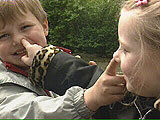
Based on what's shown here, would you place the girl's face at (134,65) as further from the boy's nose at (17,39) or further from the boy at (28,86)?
the boy's nose at (17,39)

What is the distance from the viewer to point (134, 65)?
1154mm

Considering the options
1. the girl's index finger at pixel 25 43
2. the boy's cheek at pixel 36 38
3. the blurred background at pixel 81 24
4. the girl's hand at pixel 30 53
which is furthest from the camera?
the blurred background at pixel 81 24

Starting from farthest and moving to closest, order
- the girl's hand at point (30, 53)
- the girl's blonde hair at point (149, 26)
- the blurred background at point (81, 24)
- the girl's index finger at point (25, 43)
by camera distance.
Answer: the blurred background at point (81, 24)
the girl's index finger at point (25, 43)
the girl's hand at point (30, 53)
the girl's blonde hair at point (149, 26)

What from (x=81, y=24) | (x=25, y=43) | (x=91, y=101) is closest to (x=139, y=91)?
(x=91, y=101)

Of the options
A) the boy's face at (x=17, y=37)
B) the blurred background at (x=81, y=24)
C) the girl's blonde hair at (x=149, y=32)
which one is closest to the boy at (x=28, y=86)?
the boy's face at (x=17, y=37)

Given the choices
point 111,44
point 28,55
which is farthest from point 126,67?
point 111,44

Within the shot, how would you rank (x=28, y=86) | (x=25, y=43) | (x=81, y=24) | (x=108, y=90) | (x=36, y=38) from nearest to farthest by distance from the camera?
(x=108, y=90), (x=28, y=86), (x=25, y=43), (x=36, y=38), (x=81, y=24)

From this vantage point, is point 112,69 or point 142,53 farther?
point 112,69

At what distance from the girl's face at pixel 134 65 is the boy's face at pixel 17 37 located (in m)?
0.91

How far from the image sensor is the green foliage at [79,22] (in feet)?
23.6

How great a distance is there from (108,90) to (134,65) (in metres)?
0.19

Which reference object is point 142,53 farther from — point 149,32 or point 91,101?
point 91,101

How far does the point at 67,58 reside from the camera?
5.43 feet

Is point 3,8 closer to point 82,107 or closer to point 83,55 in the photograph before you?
point 82,107
